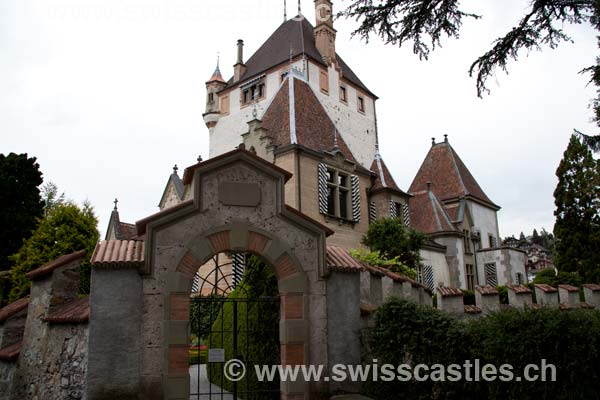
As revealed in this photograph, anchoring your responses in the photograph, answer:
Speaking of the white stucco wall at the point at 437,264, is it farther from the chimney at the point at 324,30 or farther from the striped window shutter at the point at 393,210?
the chimney at the point at 324,30

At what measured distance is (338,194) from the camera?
23828mm

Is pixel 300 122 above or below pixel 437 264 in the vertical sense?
above

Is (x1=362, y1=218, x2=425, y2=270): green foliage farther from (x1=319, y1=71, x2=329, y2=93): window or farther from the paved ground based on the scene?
(x1=319, y1=71, x2=329, y2=93): window

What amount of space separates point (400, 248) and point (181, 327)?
14395 millimetres

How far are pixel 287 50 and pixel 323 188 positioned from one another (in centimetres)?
1358

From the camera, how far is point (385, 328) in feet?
30.7

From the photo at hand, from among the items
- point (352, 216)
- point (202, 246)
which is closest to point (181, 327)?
point (202, 246)

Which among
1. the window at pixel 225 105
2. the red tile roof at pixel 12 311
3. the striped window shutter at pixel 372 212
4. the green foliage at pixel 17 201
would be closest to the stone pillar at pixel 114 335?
the red tile roof at pixel 12 311

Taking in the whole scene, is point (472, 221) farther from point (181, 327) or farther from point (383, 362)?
point (181, 327)

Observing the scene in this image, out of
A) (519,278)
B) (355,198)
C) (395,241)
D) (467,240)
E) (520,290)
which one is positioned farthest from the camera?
(519,278)

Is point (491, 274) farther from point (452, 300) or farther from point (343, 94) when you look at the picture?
point (452, 300)

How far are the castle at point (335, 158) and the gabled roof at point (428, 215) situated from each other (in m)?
0.07

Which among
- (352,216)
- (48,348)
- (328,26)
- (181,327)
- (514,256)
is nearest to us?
(181,327)

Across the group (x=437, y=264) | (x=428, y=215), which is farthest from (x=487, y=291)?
(x=428, y=215)
